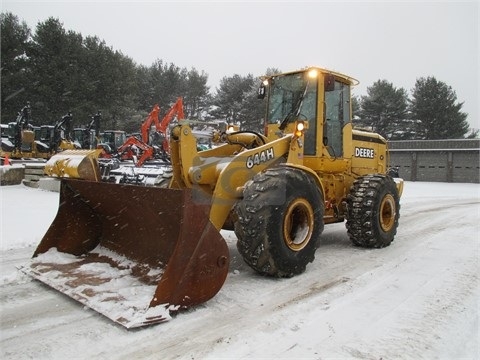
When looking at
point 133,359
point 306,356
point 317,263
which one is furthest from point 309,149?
point 133,359

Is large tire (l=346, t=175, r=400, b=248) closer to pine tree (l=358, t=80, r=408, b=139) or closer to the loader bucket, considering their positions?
the loader bucket

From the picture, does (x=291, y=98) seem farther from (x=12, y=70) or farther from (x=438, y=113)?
(x=438, y=113)

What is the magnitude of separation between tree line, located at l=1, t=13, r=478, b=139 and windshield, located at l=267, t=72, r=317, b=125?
21.2 m

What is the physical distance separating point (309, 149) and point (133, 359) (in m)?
3.96

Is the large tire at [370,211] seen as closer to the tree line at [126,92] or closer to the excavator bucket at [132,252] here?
the excavator bucket at [132,252]

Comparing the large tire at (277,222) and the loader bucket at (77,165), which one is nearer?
the large tire at (277,222)

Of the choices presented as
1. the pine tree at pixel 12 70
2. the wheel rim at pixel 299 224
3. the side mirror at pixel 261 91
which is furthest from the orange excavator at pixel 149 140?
the pine tree at pixel 12 70

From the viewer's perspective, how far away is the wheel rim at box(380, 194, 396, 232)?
20.9ft

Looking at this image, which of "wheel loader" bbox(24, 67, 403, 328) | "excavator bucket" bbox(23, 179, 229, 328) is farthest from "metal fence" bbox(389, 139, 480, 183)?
"excavator bucket" bbox(23, 179, 229, 328)

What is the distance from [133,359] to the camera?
8.79ft

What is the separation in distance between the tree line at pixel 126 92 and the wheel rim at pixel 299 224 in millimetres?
23119

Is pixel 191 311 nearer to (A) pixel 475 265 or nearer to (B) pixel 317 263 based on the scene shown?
(B) pixel 317 263

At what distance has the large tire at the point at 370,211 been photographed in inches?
233

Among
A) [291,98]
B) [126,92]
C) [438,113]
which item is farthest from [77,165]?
[438,113]
